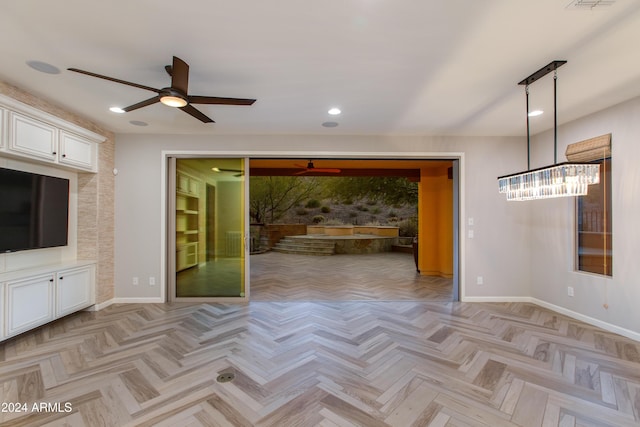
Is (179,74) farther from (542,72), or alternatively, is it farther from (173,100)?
(542,72)

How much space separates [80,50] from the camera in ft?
7.66

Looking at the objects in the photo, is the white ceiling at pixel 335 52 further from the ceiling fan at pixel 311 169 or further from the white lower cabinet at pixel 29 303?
the ceiling fan at pixel 311 169

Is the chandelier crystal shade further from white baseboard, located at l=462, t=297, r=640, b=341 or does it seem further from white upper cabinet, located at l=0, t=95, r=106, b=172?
white upper cabinet, located at l=0, t=95, r=106, b=172

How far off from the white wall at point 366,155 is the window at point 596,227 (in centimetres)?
73

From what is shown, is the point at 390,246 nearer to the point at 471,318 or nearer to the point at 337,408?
the point at 471,318

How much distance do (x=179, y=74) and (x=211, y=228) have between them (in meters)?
2.80

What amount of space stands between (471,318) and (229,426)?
3255 mm

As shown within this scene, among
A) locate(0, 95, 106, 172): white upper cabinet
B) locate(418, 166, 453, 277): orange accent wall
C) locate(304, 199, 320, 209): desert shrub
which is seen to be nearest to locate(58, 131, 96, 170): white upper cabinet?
locate(0, 95, 106, 172): white upper cabinet

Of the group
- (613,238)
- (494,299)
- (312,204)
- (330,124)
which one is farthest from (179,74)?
(312,204)

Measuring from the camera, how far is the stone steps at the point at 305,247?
35.1 ft

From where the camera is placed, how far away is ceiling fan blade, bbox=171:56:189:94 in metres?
2.30

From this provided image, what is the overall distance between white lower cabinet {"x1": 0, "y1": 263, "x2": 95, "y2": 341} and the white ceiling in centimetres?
203

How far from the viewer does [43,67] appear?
2.60 m

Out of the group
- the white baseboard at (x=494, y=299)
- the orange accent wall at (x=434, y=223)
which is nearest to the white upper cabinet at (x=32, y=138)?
the white baseboard at (x=494, y=299)
